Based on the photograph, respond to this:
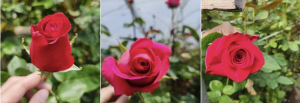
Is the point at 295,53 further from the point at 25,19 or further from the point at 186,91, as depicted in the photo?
the point at 25,19

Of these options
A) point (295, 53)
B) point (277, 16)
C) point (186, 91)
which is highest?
point (277, 16)

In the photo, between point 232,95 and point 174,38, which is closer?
point 232,95

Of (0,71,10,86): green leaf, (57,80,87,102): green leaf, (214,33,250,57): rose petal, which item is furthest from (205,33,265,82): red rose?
(0,71,10,86): green leaf

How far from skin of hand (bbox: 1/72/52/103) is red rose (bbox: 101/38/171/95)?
187 millimetres

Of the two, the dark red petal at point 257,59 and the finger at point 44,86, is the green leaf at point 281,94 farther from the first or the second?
the finger at point 44,86

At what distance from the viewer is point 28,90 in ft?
1.71

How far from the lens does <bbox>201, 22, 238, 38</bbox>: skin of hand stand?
509 mm

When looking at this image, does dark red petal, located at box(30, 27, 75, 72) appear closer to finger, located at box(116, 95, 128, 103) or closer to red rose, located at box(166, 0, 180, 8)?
finger, located at box(116, 95, 128, 103)

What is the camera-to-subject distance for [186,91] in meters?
0.62

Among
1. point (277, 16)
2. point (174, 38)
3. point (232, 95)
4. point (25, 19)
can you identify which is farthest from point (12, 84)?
point (277, 16)

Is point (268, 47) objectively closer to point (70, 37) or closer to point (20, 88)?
point (70, 37)

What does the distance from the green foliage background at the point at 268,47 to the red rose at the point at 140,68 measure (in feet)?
0.41

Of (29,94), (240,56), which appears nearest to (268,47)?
(240,56)

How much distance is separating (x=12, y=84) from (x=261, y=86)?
69cm
